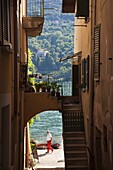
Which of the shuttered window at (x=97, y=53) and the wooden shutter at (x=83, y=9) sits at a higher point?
the wooden shutter at (x=83, y=9)

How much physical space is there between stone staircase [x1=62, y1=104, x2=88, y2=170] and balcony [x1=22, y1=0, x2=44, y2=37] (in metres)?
3.83

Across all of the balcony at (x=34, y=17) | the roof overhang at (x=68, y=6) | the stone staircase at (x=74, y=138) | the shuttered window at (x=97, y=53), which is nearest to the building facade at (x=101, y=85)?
the shuttered window at (x=97, y=53)

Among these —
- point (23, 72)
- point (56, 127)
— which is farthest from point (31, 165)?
point (56, 127)

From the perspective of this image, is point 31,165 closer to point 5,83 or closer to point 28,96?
point 28,96

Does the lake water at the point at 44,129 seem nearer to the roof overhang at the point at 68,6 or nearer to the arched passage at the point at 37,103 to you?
the roof overhang at the point at 68,6

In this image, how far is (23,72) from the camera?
15391mm

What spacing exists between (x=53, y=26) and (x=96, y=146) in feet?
212

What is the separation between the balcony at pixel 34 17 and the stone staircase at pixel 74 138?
12.5 ft

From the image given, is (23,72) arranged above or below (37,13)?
below

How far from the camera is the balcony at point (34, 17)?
1794 cm

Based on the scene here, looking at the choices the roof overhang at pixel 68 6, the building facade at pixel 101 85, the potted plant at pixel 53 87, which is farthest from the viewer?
Result: the roof overhang at pixel 68 6

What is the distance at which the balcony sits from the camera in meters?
17.9

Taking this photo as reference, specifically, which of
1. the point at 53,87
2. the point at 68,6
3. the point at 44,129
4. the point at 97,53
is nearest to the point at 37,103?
the point at 53,87

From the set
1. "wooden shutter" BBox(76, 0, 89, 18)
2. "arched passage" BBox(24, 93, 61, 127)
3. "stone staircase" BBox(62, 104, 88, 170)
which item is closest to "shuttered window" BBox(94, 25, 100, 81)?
"wooden shutter" BBox(76, 0, 89, 18)
